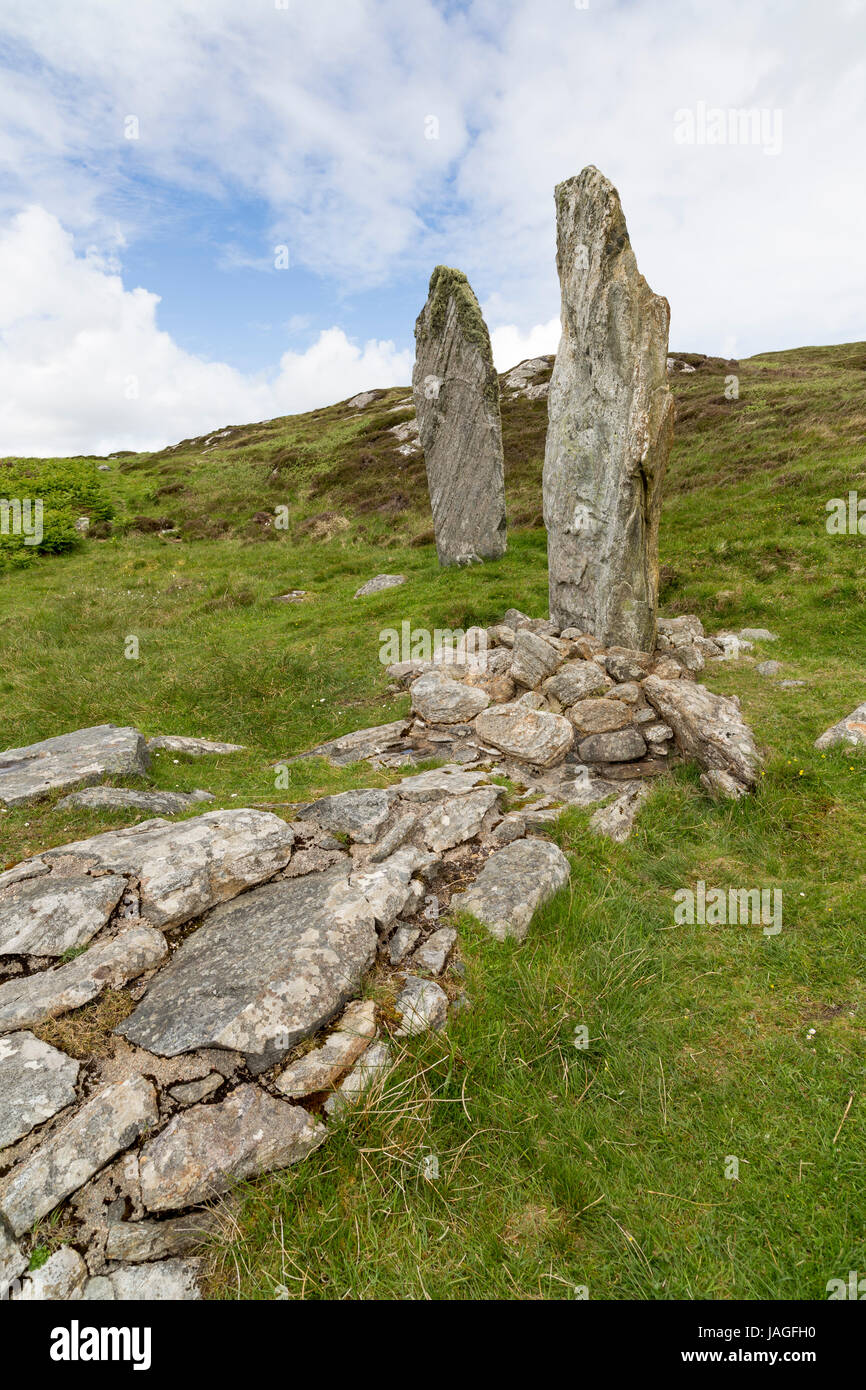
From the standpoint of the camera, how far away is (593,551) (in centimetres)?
1242

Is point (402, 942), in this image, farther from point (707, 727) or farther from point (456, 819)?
point (707, 727)

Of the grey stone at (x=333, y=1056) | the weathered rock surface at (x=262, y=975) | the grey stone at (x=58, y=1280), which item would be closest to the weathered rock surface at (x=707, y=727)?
the weathered rock surface at (x=262, y=975)

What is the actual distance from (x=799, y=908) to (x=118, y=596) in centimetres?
2112

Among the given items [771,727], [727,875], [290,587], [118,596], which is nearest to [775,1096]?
[727,875]

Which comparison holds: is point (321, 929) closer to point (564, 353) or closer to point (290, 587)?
point (564, 353)

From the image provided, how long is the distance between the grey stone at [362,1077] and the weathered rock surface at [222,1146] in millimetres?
181

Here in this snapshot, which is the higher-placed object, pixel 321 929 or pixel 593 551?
pixel 593 551

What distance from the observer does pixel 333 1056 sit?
15.2 ft

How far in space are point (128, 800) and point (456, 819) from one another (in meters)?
3.98

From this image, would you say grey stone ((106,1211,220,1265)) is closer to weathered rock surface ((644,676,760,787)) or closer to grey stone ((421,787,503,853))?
grey stone ((421,787,503,853))

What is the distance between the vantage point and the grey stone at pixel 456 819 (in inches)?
274

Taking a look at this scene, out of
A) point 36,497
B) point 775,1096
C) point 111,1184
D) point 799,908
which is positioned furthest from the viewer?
point 36,497

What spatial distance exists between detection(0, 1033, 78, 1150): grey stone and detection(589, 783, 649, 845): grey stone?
529 centimetres
